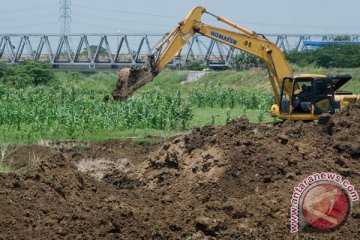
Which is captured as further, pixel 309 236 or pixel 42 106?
pixel 42 106

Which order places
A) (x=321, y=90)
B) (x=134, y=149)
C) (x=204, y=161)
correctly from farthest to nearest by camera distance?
1. (x=321, y=90)
2. (x=134, y=149)
3. (x=204, y=161)

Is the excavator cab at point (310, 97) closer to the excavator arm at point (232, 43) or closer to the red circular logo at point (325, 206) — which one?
the excavator arm at point (232, 43)

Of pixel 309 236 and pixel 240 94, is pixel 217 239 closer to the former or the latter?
pixel 309 236

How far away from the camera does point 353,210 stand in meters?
10.5

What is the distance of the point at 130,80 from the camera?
1072 inches

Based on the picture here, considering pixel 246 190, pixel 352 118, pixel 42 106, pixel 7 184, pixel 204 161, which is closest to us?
pixel 7 184

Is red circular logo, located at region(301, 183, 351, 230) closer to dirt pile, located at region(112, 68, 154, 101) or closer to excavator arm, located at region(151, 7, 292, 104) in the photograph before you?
excavator arm, located at region(151, 7, 292, 104)

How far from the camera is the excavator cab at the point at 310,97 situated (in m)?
21.3

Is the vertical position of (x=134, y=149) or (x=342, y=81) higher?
(x=342, y=81)

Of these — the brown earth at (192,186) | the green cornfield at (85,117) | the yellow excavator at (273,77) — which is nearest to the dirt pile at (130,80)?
the yellow excavator at (273,77)

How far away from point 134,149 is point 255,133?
4.86 m

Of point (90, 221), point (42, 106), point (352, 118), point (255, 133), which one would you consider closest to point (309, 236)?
point (90, 221)

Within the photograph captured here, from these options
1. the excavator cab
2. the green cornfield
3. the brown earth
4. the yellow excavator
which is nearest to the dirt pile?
the yellow excavator

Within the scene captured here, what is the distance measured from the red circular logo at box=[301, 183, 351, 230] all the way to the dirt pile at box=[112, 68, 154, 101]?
17.4 metres
